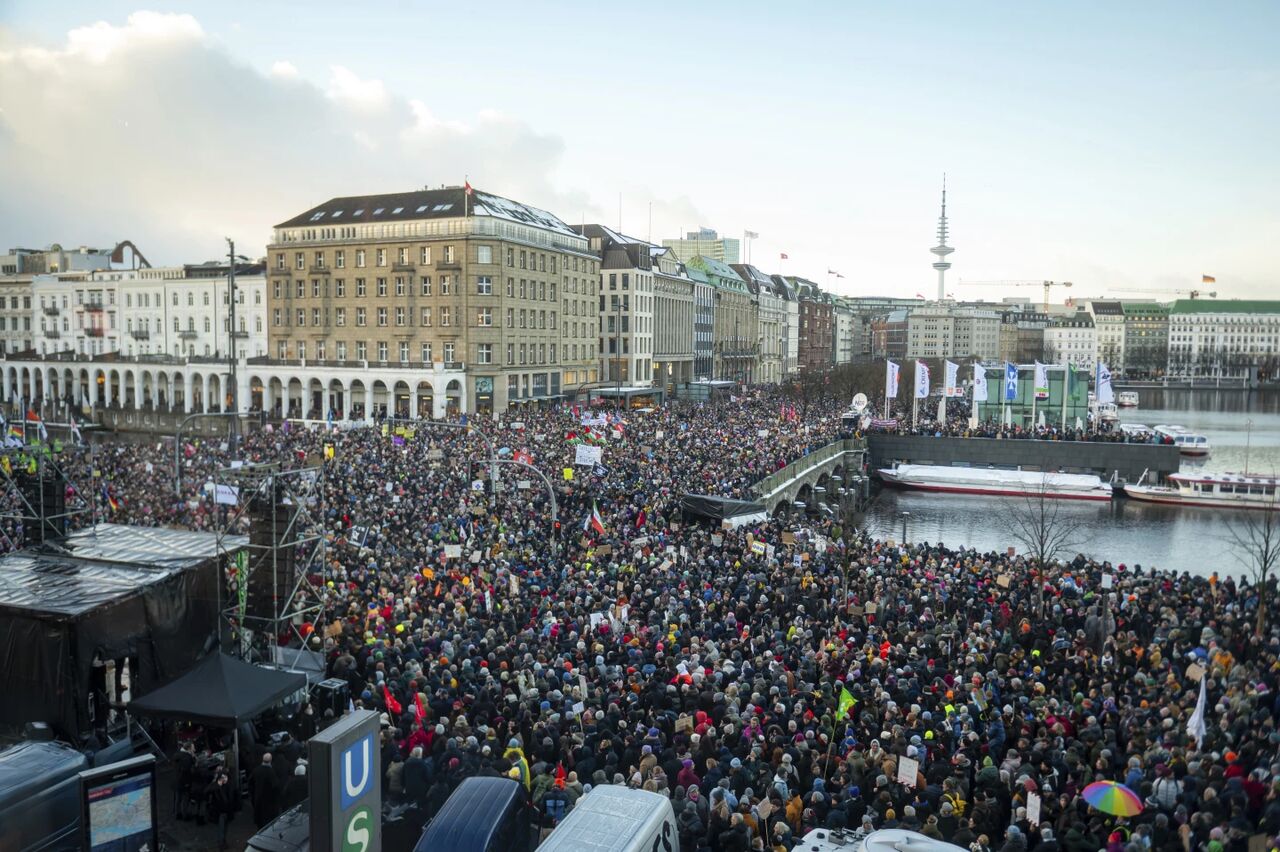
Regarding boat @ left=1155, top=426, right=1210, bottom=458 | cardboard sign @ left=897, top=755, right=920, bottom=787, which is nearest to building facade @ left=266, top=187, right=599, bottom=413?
boat @ left=1155, top=426, right=1210, bottom=458

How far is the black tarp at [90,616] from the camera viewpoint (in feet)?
46.8

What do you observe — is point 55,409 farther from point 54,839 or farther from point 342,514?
point 54,839

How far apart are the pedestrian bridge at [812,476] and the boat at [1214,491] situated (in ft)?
61.5

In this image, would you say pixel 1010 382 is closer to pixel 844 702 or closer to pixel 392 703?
pixel 844 702

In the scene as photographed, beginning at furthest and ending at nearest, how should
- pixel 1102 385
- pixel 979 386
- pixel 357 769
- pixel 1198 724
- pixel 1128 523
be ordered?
pixel 979 386 < pixel 1102 385 < pixel 1128 523 < pixel 1198 724 < pixel 357 769

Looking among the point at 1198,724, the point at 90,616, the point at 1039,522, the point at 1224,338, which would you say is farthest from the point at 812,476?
the point at 1224,338

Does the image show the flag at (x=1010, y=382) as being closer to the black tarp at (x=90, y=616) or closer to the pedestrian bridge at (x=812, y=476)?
the pedestrian bridge at (x=812, y=476)

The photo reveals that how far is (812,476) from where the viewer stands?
53688 millimetres

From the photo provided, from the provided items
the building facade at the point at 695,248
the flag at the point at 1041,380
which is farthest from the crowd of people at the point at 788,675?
the building facade at the point at 695,248

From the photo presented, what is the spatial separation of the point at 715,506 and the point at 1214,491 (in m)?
43.1

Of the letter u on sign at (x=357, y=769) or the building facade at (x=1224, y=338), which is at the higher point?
the building facade at (x=1224, y=338)

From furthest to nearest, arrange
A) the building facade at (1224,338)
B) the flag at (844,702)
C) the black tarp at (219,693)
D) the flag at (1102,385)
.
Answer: the building facade at (1224,338)
the flag at (1102,385)
the flag at (844,702)
the black tarp at (219,693)

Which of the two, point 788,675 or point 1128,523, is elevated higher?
point 788,675

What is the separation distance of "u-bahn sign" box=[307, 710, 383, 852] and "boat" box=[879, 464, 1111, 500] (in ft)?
190
